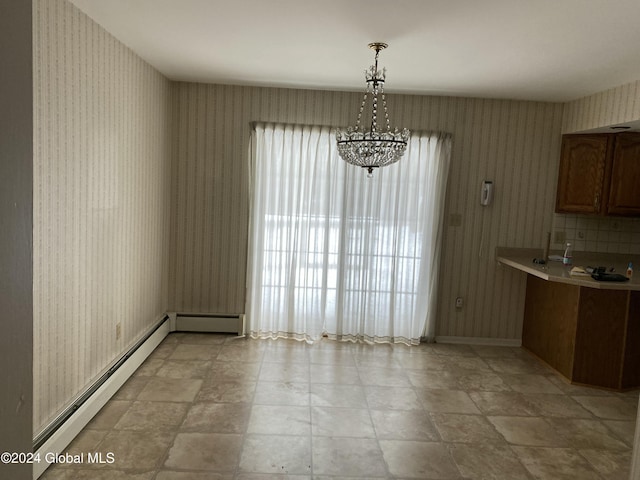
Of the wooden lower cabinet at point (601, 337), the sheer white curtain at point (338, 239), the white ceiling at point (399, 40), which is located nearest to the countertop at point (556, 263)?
the wooden lower cabinet at point (601, 337)

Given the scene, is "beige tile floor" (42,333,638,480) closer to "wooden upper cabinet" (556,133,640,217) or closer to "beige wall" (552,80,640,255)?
"beige wall" (552,80,640,255)

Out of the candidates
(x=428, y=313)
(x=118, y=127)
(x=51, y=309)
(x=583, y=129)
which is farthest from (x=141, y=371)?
(x=583, y=129)

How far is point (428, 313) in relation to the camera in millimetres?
5043

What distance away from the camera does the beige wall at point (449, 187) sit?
4.84 metres

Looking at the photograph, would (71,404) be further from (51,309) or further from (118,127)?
(118,127)

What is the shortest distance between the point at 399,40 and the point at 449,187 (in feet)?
7.01

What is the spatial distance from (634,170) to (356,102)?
107 inches

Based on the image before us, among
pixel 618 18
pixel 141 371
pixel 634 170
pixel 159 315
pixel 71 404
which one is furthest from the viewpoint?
pixel 159 315

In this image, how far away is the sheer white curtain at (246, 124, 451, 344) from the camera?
485 cm

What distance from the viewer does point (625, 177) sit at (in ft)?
14.6

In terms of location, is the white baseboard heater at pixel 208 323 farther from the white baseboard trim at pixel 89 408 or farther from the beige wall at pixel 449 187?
the white baseboard trim at pixel 89 408

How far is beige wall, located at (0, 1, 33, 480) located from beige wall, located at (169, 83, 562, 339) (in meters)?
4.37

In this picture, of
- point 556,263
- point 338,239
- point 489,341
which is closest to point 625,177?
point 556,263

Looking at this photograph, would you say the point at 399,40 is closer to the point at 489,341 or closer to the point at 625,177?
the point at 625,177
